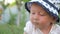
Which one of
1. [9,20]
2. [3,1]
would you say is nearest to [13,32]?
[9,20]

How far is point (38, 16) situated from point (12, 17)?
7.22ft

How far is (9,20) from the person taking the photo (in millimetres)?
4336

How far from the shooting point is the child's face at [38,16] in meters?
2.02

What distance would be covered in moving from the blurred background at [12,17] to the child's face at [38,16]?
0.89 meters

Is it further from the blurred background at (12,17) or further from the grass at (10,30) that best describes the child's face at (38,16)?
the grass at (10,30)

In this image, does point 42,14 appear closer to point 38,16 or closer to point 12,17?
point 38,16

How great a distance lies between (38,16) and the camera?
202 centimetres

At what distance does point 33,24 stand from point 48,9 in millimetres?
202

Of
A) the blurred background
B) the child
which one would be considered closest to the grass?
the blurred background

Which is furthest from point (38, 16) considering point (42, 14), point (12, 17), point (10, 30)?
point (12, 17)

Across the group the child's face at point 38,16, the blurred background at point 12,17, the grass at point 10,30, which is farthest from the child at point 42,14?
the grass at point 10,30

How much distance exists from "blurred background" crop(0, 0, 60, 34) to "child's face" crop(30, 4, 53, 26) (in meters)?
0.89

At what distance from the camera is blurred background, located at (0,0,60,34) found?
3662mm

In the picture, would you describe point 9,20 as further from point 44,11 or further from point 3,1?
point 44,11
